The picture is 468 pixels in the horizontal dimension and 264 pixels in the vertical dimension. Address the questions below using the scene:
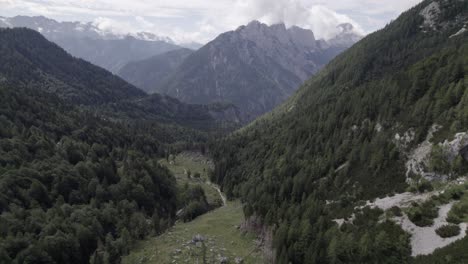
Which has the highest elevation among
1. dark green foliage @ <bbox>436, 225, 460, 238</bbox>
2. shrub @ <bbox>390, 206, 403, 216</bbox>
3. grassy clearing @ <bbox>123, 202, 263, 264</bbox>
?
shrub @ <bbox>390, 206, 403, 216</bbox>

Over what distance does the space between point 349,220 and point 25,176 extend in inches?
4608

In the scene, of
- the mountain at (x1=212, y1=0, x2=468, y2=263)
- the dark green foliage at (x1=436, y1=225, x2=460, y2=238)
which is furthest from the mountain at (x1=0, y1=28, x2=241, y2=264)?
the dark green foliage at (x1=436, y1=225, x2=460, y2=238)

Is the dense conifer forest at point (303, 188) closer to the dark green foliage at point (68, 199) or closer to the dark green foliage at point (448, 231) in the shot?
the dark green foliage at point (448, 231)

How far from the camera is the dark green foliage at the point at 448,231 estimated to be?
209ft

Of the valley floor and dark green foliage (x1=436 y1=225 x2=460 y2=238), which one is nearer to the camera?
dark green foliage (x1=436 y1=225 x2=460 y2=238)

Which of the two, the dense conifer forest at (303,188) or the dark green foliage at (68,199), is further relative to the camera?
the dark green foliage at (68,199)

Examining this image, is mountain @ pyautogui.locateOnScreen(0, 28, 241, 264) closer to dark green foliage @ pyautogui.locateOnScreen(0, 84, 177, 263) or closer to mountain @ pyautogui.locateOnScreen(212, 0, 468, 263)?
dark green foliage @ pyautogui.locateOnScreen(0, 84, 177, 263)

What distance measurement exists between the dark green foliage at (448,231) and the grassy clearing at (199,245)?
44604 millimetres

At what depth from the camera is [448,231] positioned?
64.2 m

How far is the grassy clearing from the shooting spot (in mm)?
94012

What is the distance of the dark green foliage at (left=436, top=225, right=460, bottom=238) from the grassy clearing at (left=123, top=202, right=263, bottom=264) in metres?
44.6

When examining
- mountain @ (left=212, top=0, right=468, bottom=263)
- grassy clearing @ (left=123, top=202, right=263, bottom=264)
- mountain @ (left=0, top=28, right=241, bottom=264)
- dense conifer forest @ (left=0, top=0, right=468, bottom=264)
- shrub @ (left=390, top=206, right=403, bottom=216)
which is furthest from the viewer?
mountain @ (left=0, top=28, right=241, bottom=264)

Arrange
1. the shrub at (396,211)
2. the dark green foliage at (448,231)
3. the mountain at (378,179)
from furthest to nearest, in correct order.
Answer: the shrub at (396,211) → the mountain at (378,179) → the dark green foliage at (448,231)

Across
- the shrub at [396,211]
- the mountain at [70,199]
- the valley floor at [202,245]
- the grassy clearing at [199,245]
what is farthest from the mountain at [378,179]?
the mountain at [70,199]
